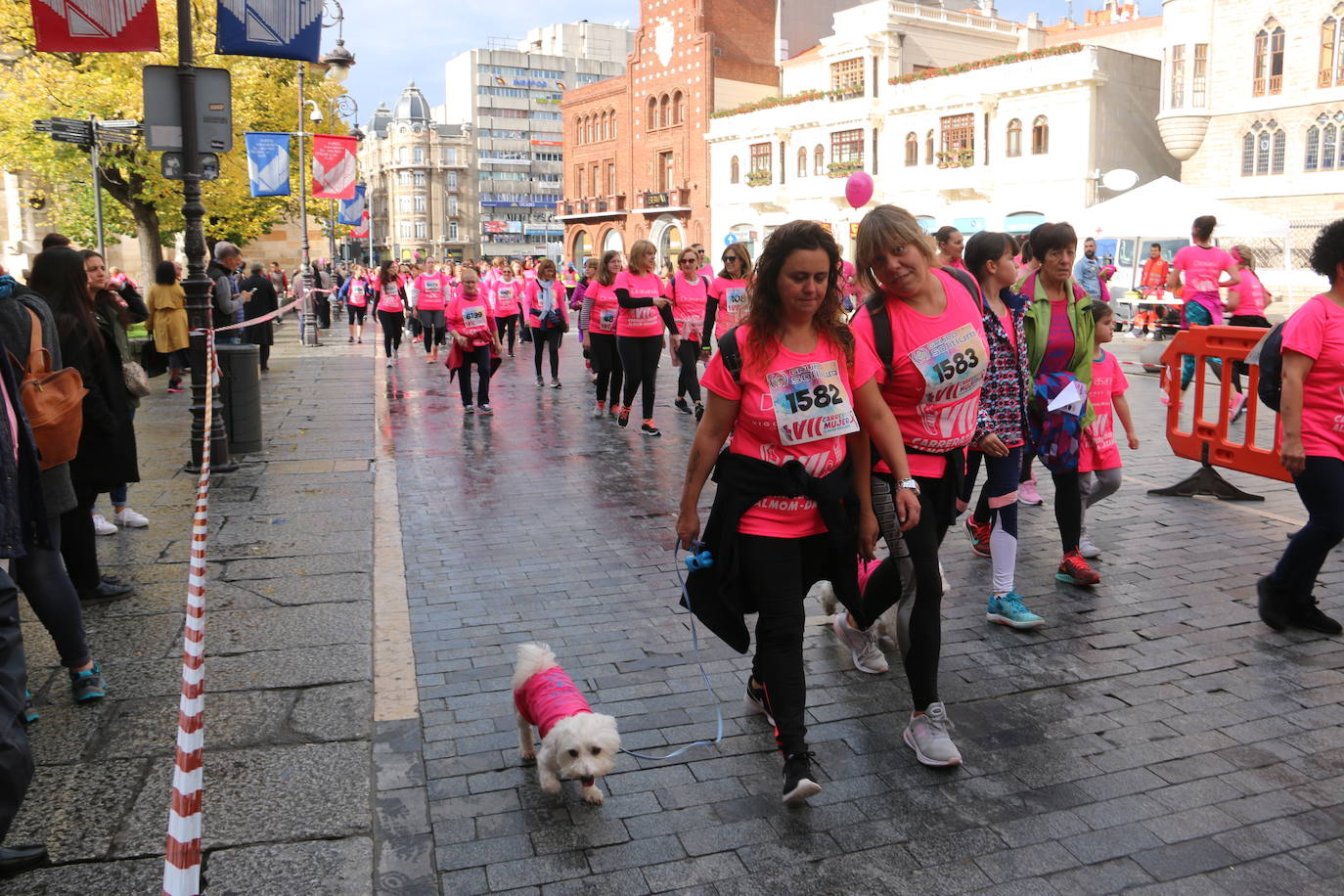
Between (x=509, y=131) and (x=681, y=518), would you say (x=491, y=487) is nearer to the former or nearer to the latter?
(x=681, y=518)

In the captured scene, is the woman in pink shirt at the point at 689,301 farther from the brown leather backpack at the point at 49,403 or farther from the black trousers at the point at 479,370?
the brown leather backpack at the point at 49,403

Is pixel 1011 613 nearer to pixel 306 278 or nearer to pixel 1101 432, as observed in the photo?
pixel 1101 432

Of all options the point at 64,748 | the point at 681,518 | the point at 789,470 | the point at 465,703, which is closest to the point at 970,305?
the point at 789,470

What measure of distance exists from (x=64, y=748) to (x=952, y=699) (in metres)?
3.26

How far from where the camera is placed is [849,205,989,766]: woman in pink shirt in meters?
3.82

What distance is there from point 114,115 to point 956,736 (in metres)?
22.2

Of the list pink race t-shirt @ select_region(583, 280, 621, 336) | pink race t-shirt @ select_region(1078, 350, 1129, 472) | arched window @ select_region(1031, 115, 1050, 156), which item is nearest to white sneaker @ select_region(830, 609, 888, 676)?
pink race t-shirt @ select_region(1078, 350, 1129, 472)

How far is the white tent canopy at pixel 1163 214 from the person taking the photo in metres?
20.5

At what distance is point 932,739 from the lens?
3.81 metres

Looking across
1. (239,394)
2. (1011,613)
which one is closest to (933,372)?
(1011,613)

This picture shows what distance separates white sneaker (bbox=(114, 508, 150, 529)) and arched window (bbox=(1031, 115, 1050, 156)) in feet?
117

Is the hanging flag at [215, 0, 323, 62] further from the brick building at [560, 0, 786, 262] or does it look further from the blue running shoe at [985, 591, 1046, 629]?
the brick building at [560, 0, 786, 262]

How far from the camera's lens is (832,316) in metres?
3.63

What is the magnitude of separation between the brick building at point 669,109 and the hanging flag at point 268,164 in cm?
3796
